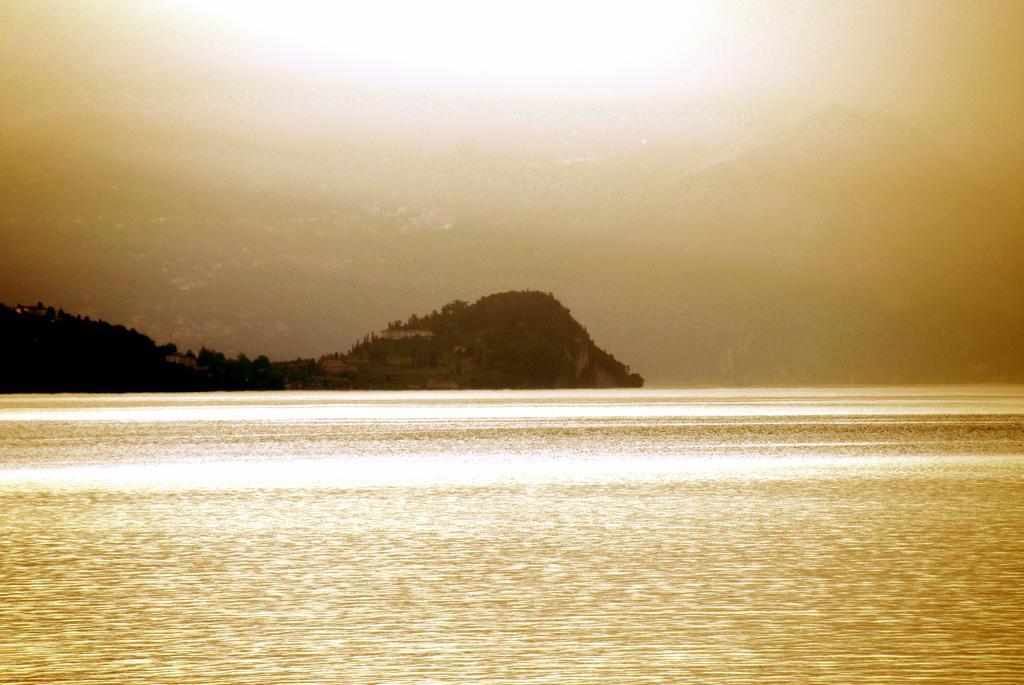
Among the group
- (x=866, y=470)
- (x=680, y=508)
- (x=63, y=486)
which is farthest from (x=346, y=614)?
(x=866, y=470)

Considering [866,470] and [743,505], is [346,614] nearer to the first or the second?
[743,505]

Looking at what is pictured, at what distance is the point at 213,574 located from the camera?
9609 mm

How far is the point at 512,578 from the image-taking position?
9.42 meters

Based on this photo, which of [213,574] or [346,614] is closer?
[346,614]

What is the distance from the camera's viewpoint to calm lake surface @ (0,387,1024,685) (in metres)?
6.56

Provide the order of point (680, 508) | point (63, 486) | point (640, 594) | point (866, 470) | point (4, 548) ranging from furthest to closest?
point (866, 470)
point (63, 486)
point (680, 508)
point (4, 548)
point (640, 594)

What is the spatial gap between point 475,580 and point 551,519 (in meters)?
4.59

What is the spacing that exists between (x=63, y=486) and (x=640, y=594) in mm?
12384

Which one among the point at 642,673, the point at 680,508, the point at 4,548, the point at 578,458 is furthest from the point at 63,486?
the point at 642,673

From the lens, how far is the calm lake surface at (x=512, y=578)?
656 centimetres

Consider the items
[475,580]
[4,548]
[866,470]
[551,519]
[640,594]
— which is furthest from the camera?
[866,470]

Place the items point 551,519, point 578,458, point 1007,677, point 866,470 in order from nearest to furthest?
point 1007,677, point 551,519, point 866,470, point 578,458

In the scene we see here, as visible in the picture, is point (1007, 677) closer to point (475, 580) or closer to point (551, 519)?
point (475, 580)

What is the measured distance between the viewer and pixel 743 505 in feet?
50.4
